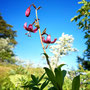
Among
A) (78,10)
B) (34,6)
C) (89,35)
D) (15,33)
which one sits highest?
(15,33)

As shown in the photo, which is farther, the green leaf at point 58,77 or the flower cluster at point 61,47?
the flower cluster at point 61,47

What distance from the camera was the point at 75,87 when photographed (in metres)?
0.66

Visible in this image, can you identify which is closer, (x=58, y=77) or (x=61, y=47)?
(x=58, y=77)

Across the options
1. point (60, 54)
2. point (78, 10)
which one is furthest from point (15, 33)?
point (78, 10)

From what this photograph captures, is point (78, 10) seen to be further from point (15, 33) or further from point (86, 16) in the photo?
point (15, 33)

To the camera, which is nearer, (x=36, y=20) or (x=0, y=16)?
(x=36, y=20)

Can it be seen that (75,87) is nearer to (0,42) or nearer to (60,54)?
(60,54)

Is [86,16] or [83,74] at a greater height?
[86,16]

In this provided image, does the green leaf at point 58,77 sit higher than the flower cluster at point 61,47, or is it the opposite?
the flower cluster at point 61,47

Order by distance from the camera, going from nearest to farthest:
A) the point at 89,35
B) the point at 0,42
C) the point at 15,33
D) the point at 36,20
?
1. the point at 36,20
2. the point at 89,35
3. the point at 0,42
4. the point at 15,33

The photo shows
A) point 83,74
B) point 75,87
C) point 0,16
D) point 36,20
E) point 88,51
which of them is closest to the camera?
point 75,87

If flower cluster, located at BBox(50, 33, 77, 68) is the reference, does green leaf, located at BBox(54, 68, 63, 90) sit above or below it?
below

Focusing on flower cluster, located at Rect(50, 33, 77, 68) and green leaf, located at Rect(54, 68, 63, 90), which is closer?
green leaf, located at Rect(54, 68, 63, 90)

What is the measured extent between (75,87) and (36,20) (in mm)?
649
